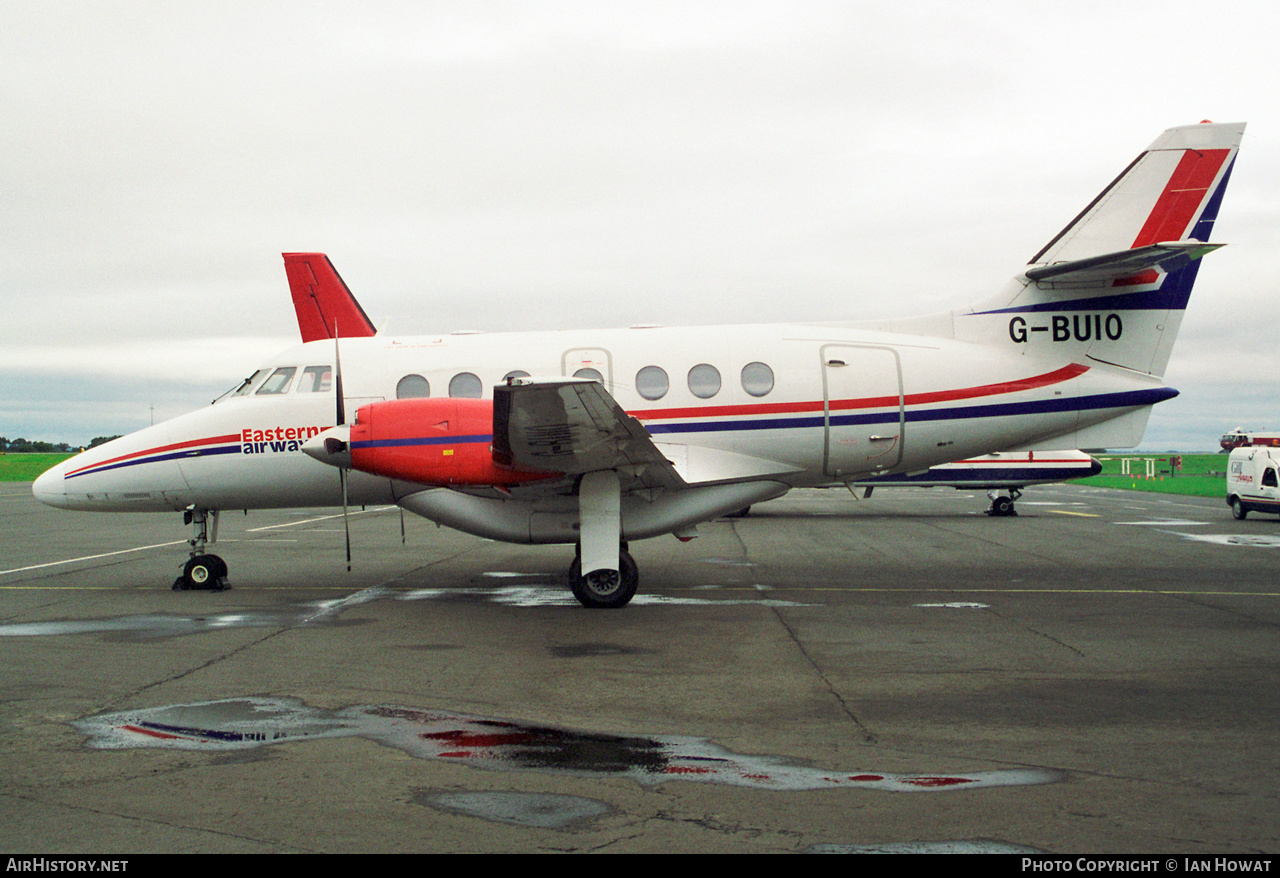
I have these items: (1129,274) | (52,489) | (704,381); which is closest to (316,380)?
(52,489)

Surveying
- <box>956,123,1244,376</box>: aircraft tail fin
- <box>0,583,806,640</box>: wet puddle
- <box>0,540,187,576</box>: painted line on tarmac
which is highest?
<box>956,123,1244,376</box>: aircraft tail fin

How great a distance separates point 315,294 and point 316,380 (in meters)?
15.3

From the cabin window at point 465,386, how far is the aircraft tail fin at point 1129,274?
7.33m

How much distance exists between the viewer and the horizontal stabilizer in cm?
1153

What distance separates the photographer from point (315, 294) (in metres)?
27.3

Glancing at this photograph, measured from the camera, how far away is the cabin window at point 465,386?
12922 mm

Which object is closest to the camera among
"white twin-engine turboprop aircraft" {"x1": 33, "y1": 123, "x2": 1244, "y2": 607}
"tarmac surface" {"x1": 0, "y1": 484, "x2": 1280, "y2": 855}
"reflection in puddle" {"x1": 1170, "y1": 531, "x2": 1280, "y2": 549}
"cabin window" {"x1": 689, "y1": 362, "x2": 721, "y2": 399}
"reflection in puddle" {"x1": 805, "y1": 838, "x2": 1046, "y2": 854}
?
"reflection in puddle" {"x1": 805, "y1": 838, "x2": 1046, "y2": 854}

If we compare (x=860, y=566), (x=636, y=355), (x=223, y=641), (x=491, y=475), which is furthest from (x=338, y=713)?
(x=860, y=566)

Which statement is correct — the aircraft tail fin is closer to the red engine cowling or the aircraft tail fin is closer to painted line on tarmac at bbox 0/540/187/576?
the red engine cowling

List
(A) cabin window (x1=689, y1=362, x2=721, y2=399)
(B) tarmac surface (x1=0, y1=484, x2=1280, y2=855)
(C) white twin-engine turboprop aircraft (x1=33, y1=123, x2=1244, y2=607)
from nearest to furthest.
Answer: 1. (B) tarmac surface (x1=0, y1=484, x2=1280, y2=855)
2. (C) white twin-engine turboprop aircraft (x1=33, y1=123, x2=1244, y2=607)
3. (A) cabin window (x1=689, y1=362, x2=721, y2=399)

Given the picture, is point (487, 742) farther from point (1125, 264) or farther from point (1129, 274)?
point (1129, 274)

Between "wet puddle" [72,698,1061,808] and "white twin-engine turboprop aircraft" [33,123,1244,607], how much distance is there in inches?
211

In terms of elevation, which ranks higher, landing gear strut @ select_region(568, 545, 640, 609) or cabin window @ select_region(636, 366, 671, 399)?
cabin window @ select_region(636, 366, 671, 399)

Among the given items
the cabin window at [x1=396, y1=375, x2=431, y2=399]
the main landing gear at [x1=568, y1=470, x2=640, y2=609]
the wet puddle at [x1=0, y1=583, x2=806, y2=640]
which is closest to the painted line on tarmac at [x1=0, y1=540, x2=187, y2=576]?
the wet puddle at [x1=0, y1=583, x2=806, y2=640]
